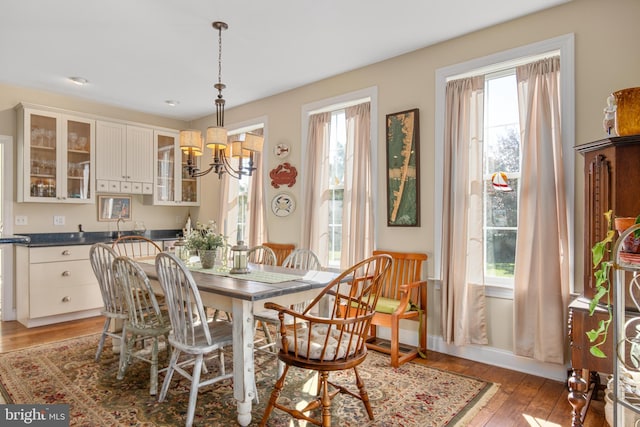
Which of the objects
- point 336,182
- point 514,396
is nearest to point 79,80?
point 336,182

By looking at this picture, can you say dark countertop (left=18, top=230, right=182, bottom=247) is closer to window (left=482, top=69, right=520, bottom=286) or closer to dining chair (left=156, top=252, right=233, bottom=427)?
dining chair (left=156, top=252, right=233, bottom=427)

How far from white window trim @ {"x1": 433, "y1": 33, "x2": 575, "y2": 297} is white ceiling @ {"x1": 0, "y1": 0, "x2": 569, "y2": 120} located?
0.27 metres

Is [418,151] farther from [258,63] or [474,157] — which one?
[258,63]

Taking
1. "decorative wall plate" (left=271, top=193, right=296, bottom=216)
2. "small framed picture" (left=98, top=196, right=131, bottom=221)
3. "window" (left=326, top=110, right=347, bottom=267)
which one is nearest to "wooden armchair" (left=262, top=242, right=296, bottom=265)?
"decorative wall plate" (left=271, top=193, right=296, bottom=216)

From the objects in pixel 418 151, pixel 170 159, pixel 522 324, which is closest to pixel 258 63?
pixel 418 151

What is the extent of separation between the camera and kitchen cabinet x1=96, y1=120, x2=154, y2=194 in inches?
195

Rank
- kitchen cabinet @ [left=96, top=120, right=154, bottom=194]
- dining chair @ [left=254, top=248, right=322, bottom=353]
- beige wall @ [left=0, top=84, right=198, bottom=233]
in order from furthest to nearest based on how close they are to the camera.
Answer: kitchen cabinet @ [left=96, top=120, right=154, bottom=194], beige wall @ [left=0, top=84, right=198, bottom=233], dining chair @ [left=254, top=248, right=322, bottom=353]

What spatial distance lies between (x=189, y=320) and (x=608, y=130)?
2677 mm

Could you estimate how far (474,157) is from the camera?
128 inches

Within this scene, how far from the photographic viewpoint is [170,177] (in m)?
5.70

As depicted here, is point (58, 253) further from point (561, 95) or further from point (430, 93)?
point (561, 95)

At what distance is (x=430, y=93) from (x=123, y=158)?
3990mm

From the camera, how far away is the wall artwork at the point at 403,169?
3551mm

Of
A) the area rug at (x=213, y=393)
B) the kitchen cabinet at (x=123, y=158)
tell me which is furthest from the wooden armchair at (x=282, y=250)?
the kitchen cabinet at (x=123, y=158)
